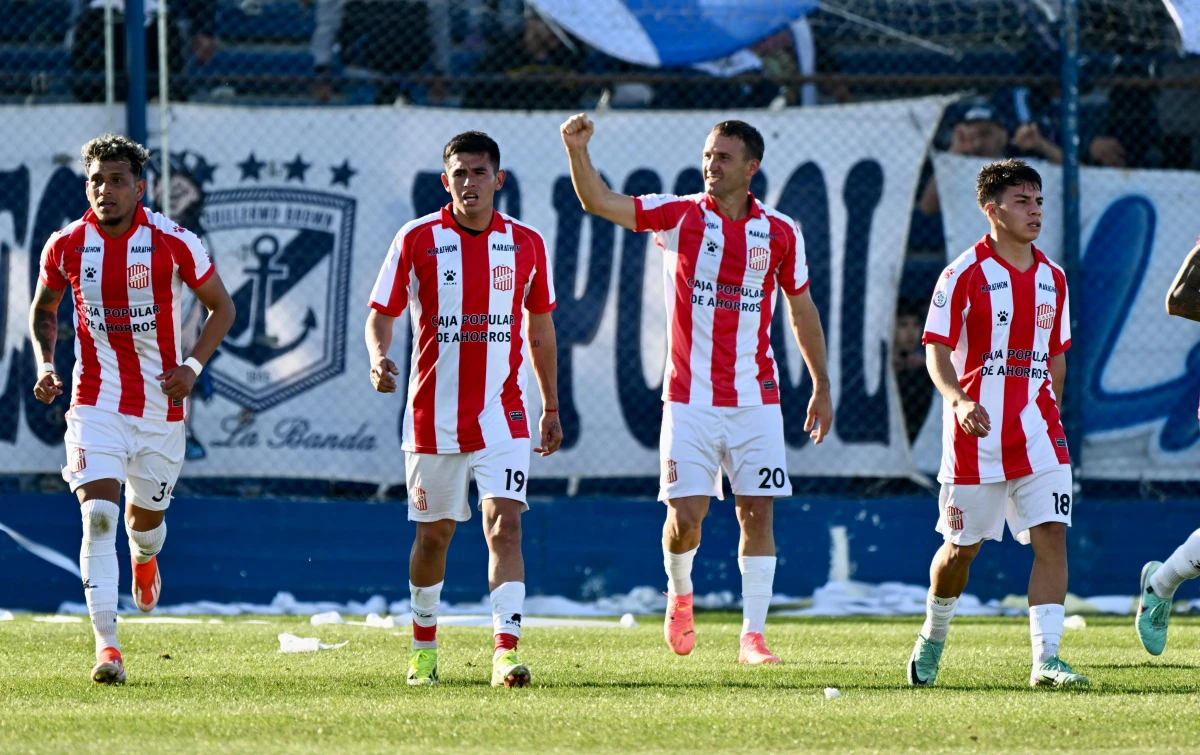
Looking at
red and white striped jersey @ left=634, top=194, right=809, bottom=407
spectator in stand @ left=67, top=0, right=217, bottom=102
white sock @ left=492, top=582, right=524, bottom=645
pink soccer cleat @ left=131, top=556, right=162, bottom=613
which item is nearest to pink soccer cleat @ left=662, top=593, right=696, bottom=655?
red and white striped jersey @ left=634, top=194, right=809, bottom=407

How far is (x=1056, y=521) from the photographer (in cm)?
616

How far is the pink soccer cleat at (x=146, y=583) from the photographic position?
786 centimetres

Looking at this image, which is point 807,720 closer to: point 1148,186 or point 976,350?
point 976,350

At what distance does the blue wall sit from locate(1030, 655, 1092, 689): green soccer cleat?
4273 mm

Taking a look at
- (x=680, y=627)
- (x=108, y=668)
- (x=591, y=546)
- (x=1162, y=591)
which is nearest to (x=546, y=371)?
(x=680, y=627)

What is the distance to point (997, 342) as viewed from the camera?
6.30 m

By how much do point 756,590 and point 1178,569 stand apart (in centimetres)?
178

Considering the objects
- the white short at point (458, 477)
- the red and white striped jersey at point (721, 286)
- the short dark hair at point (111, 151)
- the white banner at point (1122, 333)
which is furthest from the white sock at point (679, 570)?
the white banner at point (1122, 333)

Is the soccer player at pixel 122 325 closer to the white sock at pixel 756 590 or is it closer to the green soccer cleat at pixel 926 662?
the white sock at pixel 756 590

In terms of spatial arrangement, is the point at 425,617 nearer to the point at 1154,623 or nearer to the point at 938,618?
the point at 938,618

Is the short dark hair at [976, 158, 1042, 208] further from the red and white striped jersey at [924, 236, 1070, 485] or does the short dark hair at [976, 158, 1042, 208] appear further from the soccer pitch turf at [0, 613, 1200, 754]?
the soccer pitch turf at [0, 613, 1200, 754]

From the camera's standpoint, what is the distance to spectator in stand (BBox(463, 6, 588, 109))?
1089 cm

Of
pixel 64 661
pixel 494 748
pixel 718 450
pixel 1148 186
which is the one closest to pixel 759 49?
pixel 1148 186

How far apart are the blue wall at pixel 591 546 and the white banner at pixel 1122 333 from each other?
328mm
